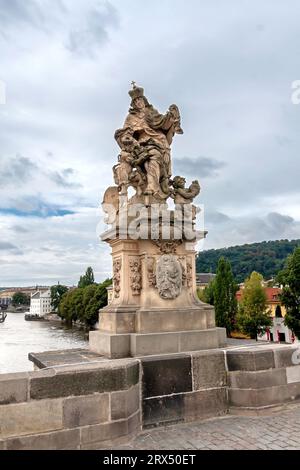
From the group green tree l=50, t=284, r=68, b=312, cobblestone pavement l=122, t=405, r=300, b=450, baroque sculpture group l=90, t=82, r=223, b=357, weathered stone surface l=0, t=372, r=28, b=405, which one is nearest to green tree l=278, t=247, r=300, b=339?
baroque sculpture group l=90, t=82, r=223, b=357

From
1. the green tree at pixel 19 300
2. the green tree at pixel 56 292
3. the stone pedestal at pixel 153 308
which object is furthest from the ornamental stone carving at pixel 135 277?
the green tree at pixel 19 300

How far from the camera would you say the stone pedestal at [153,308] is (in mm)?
5887

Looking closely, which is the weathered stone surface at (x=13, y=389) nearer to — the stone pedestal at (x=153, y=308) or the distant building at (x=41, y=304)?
the stone pedestal at (x=153, y=308)

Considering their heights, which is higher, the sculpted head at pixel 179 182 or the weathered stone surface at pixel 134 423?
the sculpted head at pixel 179 182

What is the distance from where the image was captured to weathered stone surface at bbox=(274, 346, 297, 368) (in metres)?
5.97

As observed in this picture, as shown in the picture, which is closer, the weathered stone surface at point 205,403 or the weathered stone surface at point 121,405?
the weathered stone surface at point 121,405

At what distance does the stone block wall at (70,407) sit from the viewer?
427 centimetres

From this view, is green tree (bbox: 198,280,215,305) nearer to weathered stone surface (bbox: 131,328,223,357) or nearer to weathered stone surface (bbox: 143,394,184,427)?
weathered stone surface (bbox: 131,328,223,357)

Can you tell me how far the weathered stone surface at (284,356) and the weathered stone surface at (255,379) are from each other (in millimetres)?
147

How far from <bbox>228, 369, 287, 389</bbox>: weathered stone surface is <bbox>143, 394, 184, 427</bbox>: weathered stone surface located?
92 cm

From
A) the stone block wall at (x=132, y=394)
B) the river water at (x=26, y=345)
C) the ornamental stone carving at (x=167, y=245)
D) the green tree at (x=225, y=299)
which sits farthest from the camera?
the green tree at (x=225, y=299)

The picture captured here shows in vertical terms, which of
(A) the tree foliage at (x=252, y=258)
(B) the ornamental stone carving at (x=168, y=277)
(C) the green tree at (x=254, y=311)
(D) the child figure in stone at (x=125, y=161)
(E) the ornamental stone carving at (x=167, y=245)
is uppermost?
(A) the tree foliage at (x=252, y=258)

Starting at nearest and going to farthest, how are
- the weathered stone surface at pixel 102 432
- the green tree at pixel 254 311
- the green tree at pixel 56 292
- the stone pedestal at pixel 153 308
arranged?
1. the weathered stone surface at pixel 102 432
2. the stone pedestal at pixel 153 308
3. the green tree at pixel 254 311
4. the green tree at pixel 56 292

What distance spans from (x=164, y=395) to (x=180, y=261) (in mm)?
2202
